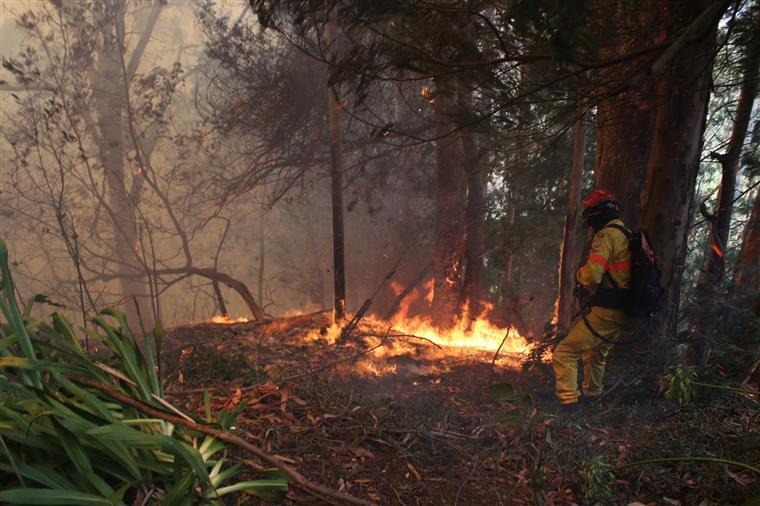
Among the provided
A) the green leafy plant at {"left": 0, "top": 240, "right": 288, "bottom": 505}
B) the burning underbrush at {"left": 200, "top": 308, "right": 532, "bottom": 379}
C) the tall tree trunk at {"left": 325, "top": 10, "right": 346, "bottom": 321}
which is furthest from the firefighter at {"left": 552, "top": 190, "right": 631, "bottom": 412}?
the tall tree trunk at {"left": 325, "top": 10, "right": 346, "bottom": 321}

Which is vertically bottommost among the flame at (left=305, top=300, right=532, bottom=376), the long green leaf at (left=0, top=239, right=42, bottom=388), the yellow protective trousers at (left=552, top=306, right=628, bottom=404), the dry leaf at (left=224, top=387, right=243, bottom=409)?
the flame at (left=305, top=300, right=532, bottom=376)

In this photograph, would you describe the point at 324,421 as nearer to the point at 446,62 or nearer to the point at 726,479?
the point at 726,479

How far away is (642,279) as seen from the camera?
168 inches

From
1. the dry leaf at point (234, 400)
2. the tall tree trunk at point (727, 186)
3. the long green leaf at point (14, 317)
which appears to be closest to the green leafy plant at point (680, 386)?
the dry leaf at point (234, 400)

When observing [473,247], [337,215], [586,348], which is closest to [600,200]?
[586,348]

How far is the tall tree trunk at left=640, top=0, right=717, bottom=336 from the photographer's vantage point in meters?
4.40

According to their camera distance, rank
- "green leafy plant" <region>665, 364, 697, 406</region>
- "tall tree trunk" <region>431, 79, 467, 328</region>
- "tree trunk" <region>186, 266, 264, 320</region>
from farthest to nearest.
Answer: "tall tree trunk" <region>431, 79, 467, 328</region>
"tree trunk" <region>186, 266, 264, 320</region>
"green leafy plant" <region>665, 364, 697, 406</region>

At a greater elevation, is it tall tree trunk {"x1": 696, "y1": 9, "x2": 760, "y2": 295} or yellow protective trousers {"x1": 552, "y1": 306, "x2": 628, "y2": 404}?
tall tree trunk {"x1": 696, "y1": 9, "x2": 760, "y2": 295}

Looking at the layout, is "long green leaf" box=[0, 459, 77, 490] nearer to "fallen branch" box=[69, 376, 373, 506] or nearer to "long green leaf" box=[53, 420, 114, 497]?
"long green leaf" box=[53, 420, 114, 497]

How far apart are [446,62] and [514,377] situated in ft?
12.1

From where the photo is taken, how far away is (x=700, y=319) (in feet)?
15.1

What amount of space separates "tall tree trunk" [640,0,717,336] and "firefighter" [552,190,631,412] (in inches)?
16.2

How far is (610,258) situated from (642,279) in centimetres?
33

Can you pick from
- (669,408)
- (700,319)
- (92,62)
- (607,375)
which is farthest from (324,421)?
(92,62)
